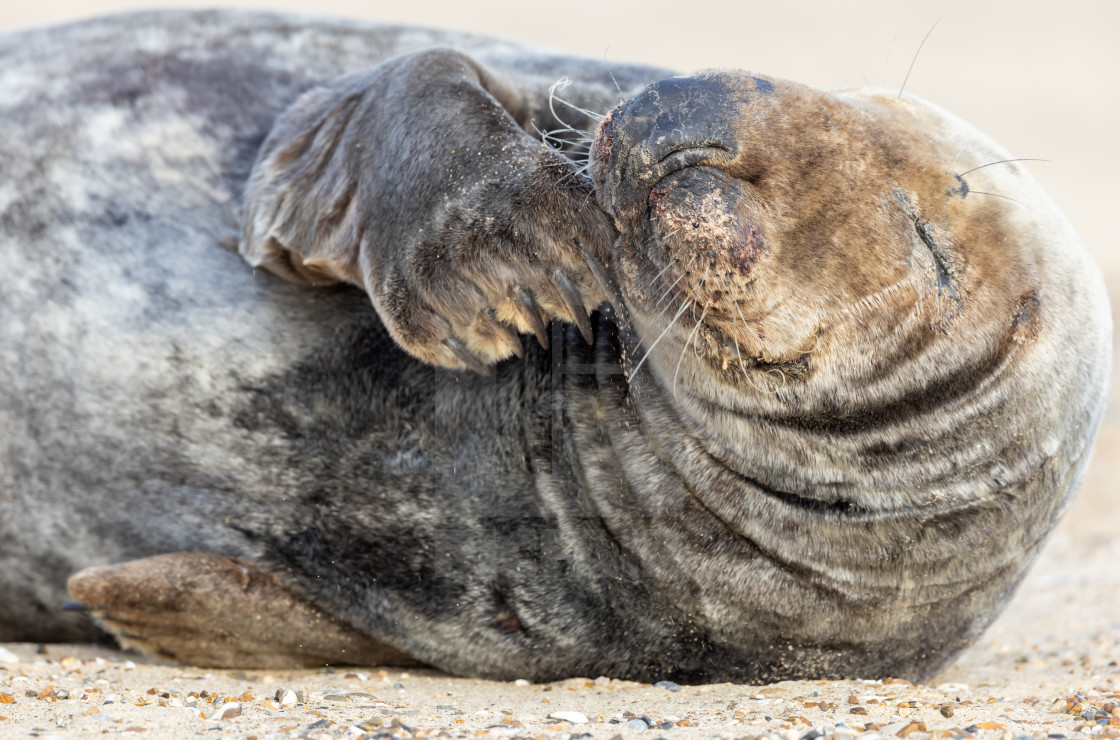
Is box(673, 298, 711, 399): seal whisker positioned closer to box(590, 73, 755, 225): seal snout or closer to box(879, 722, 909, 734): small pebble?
box(590, 73, 755, 225): seal snout

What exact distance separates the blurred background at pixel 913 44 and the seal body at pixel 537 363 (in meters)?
10.0

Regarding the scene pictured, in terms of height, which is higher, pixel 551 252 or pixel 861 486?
pixel 551 252

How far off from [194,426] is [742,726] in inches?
65.7

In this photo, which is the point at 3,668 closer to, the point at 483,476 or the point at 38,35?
the point at 483,476

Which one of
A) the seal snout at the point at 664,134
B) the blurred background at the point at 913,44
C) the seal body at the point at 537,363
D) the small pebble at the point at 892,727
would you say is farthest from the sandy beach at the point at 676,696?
the blurred background at the point at 913,44

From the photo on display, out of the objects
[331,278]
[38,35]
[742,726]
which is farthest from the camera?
[38,35]

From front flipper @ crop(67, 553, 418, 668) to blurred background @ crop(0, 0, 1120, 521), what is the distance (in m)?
10.4

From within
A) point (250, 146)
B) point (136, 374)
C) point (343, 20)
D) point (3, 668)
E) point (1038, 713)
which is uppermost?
point (343, 20)

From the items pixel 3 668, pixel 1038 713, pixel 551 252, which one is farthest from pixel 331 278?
pixel 1038 713

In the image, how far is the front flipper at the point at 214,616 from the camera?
3047 millimetres

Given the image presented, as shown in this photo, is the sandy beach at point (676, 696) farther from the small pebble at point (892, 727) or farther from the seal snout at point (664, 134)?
the seal snout at point (664, 134)

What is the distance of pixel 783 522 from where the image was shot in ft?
8.98

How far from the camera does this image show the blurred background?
15562 millimetres

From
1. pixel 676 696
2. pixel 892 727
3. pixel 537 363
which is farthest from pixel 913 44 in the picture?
pixel 892 727
